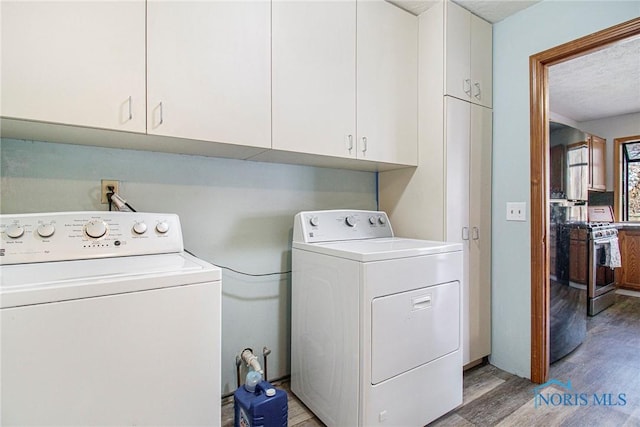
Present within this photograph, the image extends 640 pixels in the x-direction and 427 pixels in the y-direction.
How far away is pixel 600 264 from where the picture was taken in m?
3.25

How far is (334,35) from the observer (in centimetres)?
166

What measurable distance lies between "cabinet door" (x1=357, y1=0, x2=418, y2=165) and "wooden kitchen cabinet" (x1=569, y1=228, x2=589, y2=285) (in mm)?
1539

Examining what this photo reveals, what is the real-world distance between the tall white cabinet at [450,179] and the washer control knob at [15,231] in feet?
6.33

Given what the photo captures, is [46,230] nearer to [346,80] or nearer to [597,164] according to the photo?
[346,80]

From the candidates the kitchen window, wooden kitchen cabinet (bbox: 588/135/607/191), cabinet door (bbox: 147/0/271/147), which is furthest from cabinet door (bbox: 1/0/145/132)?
the kitchen window

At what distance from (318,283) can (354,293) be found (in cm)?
29

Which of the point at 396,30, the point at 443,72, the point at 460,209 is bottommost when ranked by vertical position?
the point at 460,209

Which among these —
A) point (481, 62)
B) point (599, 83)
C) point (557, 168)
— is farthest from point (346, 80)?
point (599, 83)

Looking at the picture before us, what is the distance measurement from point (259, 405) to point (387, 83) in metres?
1.81

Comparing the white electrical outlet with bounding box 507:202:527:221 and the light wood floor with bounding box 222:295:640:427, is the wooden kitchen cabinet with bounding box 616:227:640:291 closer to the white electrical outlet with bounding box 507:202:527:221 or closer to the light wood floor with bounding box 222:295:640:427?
the light wood floor with bounding box 222:295:640:427

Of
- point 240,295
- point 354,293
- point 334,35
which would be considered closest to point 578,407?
point 354,293

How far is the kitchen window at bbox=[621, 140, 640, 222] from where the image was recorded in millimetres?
4566

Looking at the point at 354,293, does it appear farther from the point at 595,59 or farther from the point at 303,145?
the point at 595,59

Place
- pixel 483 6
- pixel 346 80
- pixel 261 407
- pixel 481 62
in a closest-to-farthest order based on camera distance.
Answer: pixel 261 407 < pixel 346 80 < pixel 483 6 < pixel 481 62
